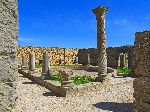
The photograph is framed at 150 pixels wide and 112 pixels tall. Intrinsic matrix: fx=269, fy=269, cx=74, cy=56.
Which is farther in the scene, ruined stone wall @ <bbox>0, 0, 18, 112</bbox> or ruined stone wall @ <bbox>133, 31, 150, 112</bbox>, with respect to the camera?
ruined stone wall @ <bbox>133, 31, 150, 112</bbox>

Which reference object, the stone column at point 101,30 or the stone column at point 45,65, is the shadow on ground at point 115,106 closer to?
the stone column at point 101,30

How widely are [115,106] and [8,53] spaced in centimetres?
954

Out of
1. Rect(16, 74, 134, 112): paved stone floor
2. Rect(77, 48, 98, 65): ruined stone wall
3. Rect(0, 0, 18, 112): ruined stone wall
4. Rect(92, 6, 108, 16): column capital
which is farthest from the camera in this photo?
Rect(77, 48, 98, 65): ruined stone wall

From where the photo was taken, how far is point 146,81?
4.53 meters

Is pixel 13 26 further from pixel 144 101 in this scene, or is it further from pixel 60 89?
pixel 60 89

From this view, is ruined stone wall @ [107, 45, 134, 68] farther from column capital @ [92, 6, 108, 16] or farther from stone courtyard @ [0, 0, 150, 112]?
column capital @ [92, 6, 108, 16]

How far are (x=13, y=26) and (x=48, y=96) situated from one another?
11477mm

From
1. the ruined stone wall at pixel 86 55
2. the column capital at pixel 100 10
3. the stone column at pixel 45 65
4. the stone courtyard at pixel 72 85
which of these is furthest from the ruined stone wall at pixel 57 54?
the column capital at pixel 100 10

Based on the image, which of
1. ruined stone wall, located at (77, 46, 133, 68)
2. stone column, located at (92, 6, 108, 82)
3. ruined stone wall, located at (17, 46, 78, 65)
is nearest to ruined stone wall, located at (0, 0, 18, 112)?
stone column, located at (92, 6, 108, 82)

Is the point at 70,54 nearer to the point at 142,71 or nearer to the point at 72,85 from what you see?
the point at 72,85

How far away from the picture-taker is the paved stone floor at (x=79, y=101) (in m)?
11.0

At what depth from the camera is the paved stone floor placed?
35.9 ft

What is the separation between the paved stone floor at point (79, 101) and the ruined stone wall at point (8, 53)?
787cm

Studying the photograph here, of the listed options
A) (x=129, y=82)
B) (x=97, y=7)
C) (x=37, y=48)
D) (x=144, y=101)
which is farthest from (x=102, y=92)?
(x=37, y=48)
